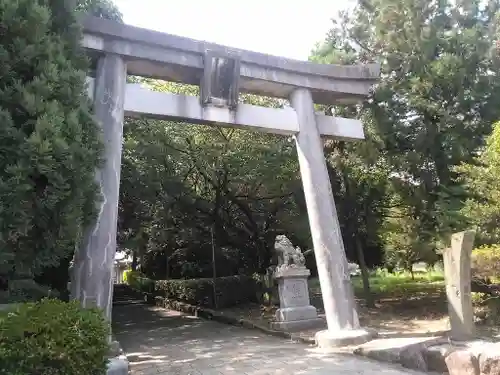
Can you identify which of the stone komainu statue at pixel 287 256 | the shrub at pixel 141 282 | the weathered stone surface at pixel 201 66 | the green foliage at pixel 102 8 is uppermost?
the green foliage at pixel 102 8

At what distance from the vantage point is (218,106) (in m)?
7.88

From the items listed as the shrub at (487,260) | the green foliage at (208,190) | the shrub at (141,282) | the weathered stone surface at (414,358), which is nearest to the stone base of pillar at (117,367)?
the weathered stone surface at (414,358)

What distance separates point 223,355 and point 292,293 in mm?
3390

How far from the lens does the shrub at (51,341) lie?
370 centimetres

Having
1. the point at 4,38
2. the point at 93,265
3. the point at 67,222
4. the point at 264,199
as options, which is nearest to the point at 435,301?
the point at 264,199

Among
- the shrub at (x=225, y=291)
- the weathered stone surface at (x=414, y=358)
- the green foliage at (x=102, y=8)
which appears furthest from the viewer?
the shrub at (x=225, y=291)

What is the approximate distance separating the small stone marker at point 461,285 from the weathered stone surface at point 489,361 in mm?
1339

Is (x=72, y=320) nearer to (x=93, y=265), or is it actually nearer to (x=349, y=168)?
(x=93, y=265)

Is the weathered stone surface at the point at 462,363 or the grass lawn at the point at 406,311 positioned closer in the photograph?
the weathered stone surface at the point at 462,363

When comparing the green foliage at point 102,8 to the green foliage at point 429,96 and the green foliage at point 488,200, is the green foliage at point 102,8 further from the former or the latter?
the green foliage at point 488,200

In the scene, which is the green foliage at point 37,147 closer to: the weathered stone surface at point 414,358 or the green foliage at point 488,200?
the weathered stone surface at point 414,358

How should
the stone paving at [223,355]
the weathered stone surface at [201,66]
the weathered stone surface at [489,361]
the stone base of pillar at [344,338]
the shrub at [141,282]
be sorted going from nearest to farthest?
the weathered stone surface at [489,361], the stone paving at [223,355], the weathered stone surface at [201,66], the stone base of pillar at [344,338], the shrub at [141,282]

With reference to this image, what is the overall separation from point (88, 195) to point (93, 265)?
1.09 m

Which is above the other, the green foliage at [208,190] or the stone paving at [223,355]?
the green foliage at [208,190]
